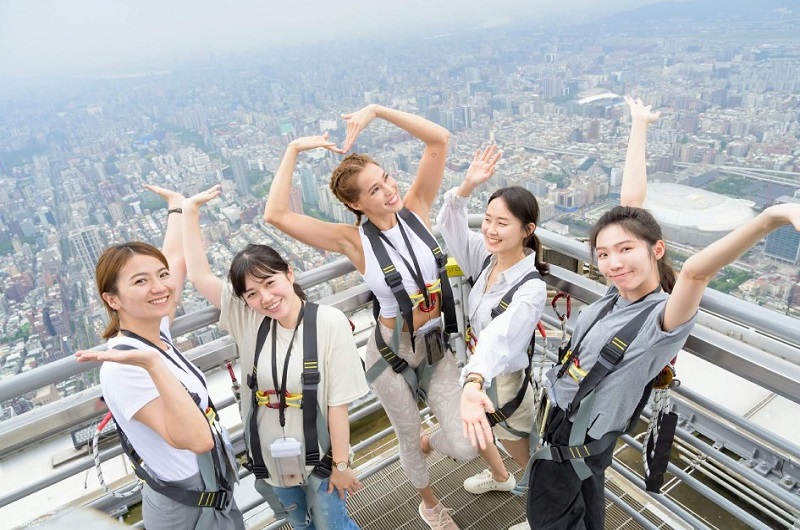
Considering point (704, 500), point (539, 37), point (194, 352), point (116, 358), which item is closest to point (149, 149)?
point (194, 352)

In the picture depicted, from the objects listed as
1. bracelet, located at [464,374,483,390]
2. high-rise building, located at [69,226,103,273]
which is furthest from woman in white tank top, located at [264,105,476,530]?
high-rise building, located at [69,226,103,273]

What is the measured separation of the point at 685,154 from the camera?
5.16 metres

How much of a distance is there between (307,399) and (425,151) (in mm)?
1265

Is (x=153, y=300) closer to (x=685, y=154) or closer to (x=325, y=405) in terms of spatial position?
(x=325, y=405)

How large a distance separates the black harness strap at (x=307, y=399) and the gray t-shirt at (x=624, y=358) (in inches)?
34.5

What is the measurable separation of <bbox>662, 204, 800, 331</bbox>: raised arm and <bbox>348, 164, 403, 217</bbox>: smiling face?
1.10 meters

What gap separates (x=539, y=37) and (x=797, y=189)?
43.8 ft

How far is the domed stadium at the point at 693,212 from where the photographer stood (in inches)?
69.7

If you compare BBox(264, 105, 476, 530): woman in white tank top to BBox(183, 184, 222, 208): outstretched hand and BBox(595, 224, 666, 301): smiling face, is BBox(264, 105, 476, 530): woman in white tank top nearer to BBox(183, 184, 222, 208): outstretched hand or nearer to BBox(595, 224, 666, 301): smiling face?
BBox(183, 184, 222, 208): outstretched hand

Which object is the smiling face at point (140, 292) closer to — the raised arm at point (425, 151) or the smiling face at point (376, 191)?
the smiling face at point (376, 191)

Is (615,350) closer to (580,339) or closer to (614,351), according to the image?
(614,351)

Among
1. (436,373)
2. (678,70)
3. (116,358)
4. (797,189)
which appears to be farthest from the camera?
(678,70)

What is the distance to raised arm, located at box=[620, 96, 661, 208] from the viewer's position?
2006 millimetres

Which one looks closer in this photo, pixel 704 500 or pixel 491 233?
pixel 491 233
